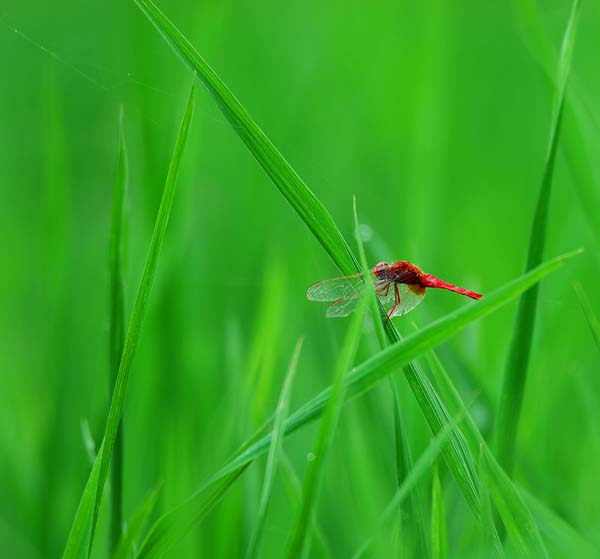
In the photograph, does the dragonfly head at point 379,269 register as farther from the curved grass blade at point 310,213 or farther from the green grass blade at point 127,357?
the green grass blade at point 127,357

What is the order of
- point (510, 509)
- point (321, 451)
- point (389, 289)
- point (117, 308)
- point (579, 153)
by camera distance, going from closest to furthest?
1. point (321, 451)
2. point (510, 509)
3. point (117, 308)
4. point (389, 289)
5. point (579, 153)

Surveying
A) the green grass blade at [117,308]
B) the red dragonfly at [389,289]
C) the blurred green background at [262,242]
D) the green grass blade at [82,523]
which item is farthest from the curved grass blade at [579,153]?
the green grass blade at [82,523]

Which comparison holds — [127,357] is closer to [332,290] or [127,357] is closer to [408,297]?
[332,290]

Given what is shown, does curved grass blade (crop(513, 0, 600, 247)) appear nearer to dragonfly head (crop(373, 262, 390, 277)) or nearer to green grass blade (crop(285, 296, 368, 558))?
dragonfly head (crop(373, 262, 390, 277))

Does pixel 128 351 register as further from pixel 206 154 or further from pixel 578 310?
pixel 206 154

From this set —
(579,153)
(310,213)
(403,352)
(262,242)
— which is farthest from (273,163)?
(262,242)

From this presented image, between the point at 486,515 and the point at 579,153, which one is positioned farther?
the point at 579,153

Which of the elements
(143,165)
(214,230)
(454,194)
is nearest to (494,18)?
(454,194)
